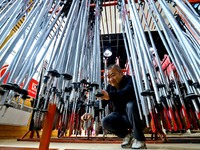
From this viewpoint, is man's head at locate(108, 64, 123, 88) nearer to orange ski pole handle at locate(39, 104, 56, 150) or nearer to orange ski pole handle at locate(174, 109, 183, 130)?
orange ski pole handle at locate(174, 109, 183, 130)

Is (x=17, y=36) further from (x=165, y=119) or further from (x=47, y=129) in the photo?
(x=165, y=119)

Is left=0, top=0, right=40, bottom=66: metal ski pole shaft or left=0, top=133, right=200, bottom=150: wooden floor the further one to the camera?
left=0, top=133, right=200, bottom=150: wooden floor

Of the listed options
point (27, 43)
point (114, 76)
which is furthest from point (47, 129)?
point (114, 76)

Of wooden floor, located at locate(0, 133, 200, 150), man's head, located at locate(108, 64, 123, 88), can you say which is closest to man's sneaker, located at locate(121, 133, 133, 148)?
wooden floor, located at locate(0, 133, 200, 150)

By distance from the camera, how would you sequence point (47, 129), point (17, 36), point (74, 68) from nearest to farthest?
point (47, 129)
point (17, 36)
point (74, 68)

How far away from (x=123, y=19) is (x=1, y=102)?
5.66 ft

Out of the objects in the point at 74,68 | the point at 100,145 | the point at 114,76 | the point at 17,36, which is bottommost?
the point at 100,145

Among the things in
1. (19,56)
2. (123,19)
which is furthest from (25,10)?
(123,19)

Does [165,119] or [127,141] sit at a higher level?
[165,119]

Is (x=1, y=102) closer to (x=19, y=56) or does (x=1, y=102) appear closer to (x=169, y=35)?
(x=19, y=56)

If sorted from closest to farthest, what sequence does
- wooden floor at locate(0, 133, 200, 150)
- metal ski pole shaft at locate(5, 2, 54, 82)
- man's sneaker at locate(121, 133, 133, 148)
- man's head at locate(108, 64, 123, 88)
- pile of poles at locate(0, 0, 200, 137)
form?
metal ski pole shaft at locate(5, 2, 54, 82) < pile of poles at locate(0, 0, 200, 137) < wooden floor at locate(0, 133, 200, 150) < man's sneaker at locate(121, 133, 133, 148) < man's head at locate(108, 64, 123, 88)

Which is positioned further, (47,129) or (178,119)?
(178,119)

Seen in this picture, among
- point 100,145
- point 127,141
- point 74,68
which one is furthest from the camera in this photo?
point 100,145

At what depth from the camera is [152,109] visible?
1.18 meters
